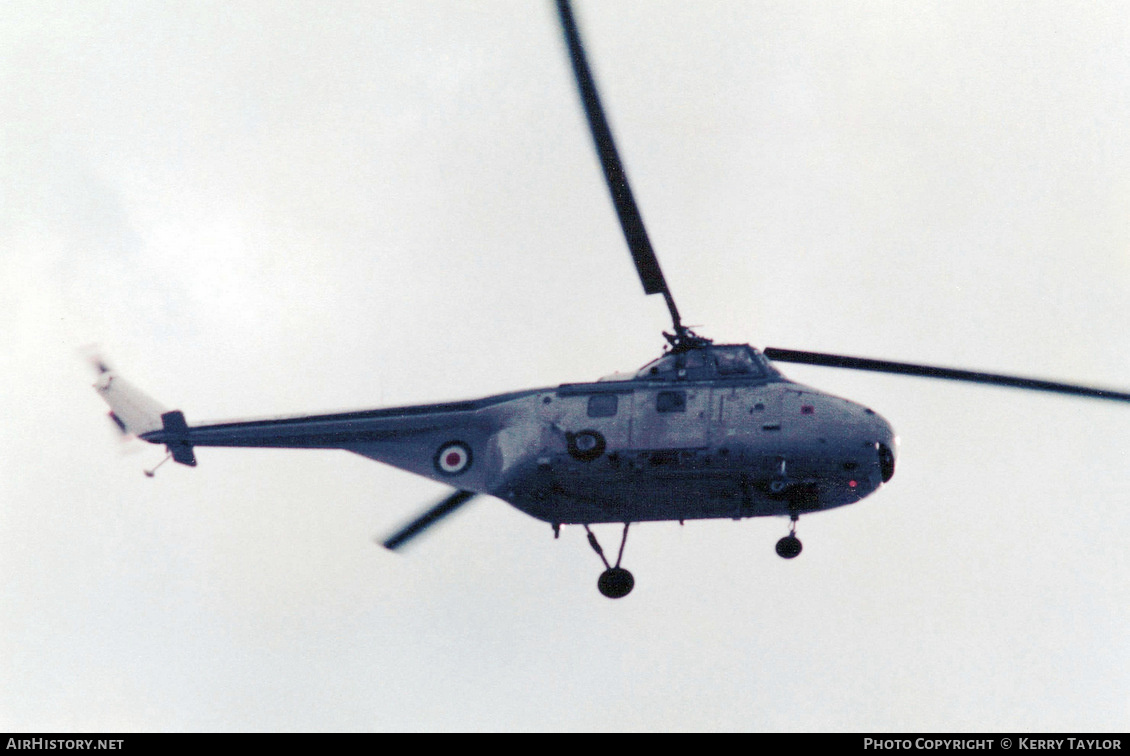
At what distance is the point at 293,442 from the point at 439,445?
313 centimetres

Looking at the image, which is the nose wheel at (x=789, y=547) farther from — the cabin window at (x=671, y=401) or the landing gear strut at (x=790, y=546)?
the cabin window at (x=671, y=401)

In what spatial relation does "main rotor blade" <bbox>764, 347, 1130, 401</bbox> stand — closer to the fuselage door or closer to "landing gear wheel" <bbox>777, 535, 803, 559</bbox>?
the fuselage door

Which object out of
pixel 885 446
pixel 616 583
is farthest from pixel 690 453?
pixel 885 446

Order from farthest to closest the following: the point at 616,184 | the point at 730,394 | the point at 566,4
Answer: the point at 730,394 < the point at 616,184 < the point at 566,4

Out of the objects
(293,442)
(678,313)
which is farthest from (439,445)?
(678,313)

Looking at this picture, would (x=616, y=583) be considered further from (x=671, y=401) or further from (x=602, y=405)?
(x=671, y=401)

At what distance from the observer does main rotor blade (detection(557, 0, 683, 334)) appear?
12.8 meters

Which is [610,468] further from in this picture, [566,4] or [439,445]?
[566,4]

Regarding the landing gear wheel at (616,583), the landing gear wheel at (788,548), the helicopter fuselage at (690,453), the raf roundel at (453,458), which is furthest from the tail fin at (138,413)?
the landing gear wheel at (788,548)

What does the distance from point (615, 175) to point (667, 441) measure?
435 centimetres

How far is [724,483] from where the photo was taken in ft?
54.6

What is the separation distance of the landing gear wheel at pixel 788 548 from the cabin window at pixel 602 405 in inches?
130

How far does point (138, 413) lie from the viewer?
2305cm

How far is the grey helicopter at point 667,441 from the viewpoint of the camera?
16234mm
